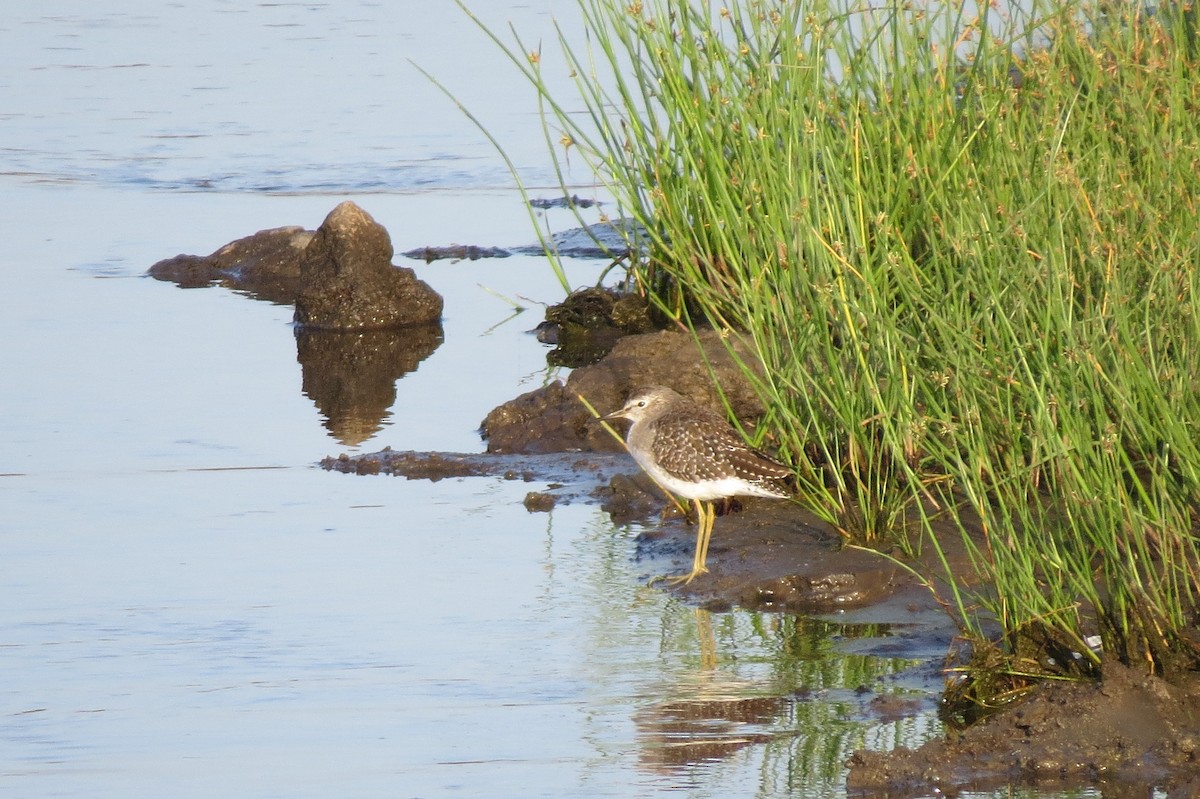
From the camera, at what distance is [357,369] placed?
34.9ft

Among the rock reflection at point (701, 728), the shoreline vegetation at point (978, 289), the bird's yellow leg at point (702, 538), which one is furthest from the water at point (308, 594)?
the shoreline vegetation at point (978, 289)

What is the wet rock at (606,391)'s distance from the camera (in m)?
8.54

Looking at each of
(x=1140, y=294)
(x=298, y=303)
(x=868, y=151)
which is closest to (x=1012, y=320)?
(x=1140, y=294)

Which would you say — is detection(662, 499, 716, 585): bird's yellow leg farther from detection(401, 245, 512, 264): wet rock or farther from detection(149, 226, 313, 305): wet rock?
detection(401, 245, 512, 264): wet rock

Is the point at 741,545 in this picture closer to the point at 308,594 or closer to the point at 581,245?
the point at 308,594

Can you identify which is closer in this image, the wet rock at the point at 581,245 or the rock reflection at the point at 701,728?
the rock reflection at the point at 701,728

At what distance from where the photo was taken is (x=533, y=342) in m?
11.0

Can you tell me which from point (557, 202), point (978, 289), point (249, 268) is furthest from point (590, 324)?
point (978, 289)

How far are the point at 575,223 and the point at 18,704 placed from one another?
8763mm

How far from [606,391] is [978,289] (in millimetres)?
3643

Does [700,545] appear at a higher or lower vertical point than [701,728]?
higher

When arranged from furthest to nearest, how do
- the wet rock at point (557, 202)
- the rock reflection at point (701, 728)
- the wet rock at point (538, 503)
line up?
the wet rock at point (557, 202)
the wet rock at point (538, 503)
the rock reflection at point (701, 728)

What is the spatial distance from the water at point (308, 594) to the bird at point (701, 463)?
0.34m

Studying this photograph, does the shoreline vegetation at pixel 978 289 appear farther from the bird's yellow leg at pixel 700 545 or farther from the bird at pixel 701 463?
the bird's yellow leg at pixel 700 545
